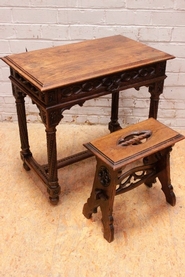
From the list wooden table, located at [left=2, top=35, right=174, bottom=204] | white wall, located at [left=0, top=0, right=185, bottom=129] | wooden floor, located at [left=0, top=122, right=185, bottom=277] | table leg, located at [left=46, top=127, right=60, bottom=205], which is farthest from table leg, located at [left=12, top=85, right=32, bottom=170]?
white wall, located at [left=0, top=0, right=185, bottom=129]

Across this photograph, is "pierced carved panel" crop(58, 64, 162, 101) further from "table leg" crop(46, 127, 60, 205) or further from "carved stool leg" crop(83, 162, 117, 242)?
"carved stool leg" crop(83, 162, 117, 242)

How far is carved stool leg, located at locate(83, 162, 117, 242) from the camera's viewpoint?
70.2 inches

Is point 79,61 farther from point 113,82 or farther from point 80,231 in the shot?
point 80,231

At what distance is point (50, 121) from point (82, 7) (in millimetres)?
1119

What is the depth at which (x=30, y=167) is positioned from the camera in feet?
7.56

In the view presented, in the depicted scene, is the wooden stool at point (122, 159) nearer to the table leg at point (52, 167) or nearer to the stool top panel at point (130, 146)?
the stool top panel at point (130, 146)

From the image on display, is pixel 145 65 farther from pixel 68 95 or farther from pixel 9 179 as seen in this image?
pixel 9 179

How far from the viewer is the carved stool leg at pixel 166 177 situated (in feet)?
6.59

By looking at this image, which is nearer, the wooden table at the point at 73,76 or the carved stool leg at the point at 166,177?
the wooden table at the point at 73,76

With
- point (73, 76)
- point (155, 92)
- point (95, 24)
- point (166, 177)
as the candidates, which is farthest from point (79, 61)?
point (166, 177)

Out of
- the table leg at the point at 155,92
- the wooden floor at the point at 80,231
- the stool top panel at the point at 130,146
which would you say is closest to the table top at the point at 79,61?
the table leg at the point at 155,92

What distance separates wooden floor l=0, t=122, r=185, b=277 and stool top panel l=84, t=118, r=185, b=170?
48cm

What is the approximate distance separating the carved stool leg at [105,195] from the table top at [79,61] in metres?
0.49

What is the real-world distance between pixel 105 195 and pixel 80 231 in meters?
0.28
